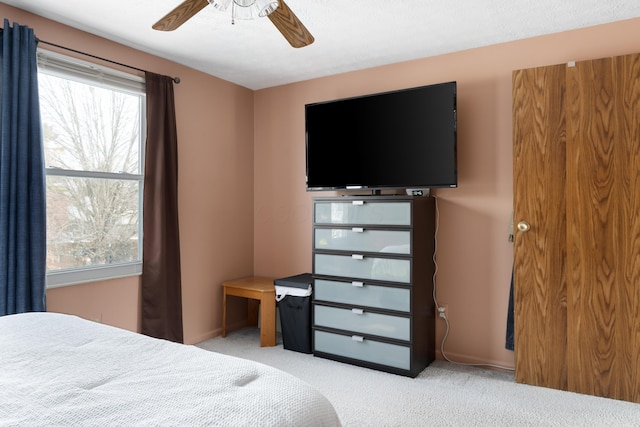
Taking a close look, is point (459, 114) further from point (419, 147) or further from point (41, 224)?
point (41, 224)

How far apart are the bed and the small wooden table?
2024 millimetres

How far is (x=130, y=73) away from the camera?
10.7 feet

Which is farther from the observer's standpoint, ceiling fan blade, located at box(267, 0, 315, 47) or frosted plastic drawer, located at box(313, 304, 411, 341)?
frosted plastic drawer, located at box(313, 304, 411, 341)

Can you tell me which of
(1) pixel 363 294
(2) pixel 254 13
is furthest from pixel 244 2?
(1) pixel 363 294

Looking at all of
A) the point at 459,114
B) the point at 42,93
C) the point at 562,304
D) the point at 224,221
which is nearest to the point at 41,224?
the point at 42,93

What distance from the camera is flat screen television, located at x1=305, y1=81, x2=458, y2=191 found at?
3.10 m

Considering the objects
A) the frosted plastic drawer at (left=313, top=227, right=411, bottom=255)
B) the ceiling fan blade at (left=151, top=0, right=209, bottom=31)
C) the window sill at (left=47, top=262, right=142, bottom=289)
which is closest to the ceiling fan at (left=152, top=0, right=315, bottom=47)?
the ceiling fan blade at (left=151, top=0, right=209, bottom=31)

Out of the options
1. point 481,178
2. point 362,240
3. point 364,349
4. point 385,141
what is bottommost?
point 364,349

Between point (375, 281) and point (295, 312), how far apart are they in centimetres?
80

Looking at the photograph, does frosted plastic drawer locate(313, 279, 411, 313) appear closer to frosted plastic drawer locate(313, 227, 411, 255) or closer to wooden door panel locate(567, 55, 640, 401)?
frosted plastic drawer locate(313, 227, 411, 255)

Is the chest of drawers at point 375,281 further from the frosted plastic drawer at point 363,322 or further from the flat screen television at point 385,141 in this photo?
the flat screen television at point 385,141

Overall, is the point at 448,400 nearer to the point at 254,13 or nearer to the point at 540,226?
the point at 540,226

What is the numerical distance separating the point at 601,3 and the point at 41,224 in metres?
3.60

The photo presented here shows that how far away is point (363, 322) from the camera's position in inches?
126
